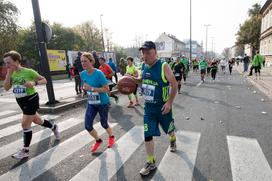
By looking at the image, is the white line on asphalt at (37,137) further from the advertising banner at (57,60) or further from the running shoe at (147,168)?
the advertising banner at (57,60)

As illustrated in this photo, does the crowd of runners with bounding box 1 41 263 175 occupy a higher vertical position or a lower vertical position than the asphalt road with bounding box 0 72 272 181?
higher

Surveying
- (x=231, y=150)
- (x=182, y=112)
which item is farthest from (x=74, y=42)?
(x=231, y=150)

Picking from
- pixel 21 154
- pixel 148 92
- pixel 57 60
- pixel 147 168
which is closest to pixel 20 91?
pixel 21 154

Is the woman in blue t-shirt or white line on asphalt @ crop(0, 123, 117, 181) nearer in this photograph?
white line on asphalt @ crop(0, 123, 117, 181)

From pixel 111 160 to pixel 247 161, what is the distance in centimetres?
239

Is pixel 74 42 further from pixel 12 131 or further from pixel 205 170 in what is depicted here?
pixel 205 170

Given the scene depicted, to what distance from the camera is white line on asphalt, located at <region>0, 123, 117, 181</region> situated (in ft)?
12.9

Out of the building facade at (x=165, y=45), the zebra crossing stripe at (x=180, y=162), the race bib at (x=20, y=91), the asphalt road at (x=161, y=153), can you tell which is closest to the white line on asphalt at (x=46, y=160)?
the asphalt road at (x=161, y=153)

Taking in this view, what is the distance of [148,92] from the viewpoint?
381 centimetres

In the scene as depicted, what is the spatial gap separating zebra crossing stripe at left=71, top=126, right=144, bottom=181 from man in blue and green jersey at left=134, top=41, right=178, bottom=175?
583 mm

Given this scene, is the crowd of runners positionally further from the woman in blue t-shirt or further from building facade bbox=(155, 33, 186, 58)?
building facade bbox=(155, 33, 186, 58)

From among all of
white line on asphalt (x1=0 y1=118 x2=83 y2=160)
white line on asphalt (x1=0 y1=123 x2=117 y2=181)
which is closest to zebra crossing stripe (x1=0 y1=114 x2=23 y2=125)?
white line on asphalt (x1=0 y1=118 x2=83 y2=160)

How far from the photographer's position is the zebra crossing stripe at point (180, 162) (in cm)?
370

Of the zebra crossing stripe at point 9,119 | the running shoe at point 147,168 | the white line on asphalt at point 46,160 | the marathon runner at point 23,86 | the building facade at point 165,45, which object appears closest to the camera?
the running shoe at point 147,168
